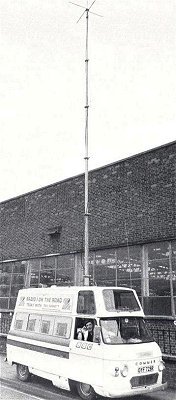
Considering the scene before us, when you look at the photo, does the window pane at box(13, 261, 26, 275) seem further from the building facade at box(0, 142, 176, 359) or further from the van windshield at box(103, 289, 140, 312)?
the van windshield at box(103, 289, 140, 312)

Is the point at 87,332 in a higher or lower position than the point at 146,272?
lower

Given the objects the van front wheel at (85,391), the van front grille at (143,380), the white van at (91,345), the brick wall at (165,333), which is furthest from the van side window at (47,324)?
the brick wall at (165,333)

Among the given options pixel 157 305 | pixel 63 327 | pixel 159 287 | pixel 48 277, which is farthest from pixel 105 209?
pixel 63 327

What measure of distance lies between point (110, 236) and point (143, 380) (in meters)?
6.02

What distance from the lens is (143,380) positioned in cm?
721

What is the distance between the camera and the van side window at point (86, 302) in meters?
8.02

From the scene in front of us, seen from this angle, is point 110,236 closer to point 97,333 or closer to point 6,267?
point 97,333

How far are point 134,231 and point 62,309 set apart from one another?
168 inches

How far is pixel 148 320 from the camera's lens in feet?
35.9

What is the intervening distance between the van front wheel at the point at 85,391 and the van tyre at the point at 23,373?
203cm

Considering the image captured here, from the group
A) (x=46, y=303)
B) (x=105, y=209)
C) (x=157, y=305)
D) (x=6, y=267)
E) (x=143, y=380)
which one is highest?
(x=105, y=209)

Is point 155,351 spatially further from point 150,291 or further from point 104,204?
point 104,204

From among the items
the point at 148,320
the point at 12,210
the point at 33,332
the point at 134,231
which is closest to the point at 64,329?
the point at 33,332

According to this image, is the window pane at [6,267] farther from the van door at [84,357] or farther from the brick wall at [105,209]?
the van door at [84,357]
